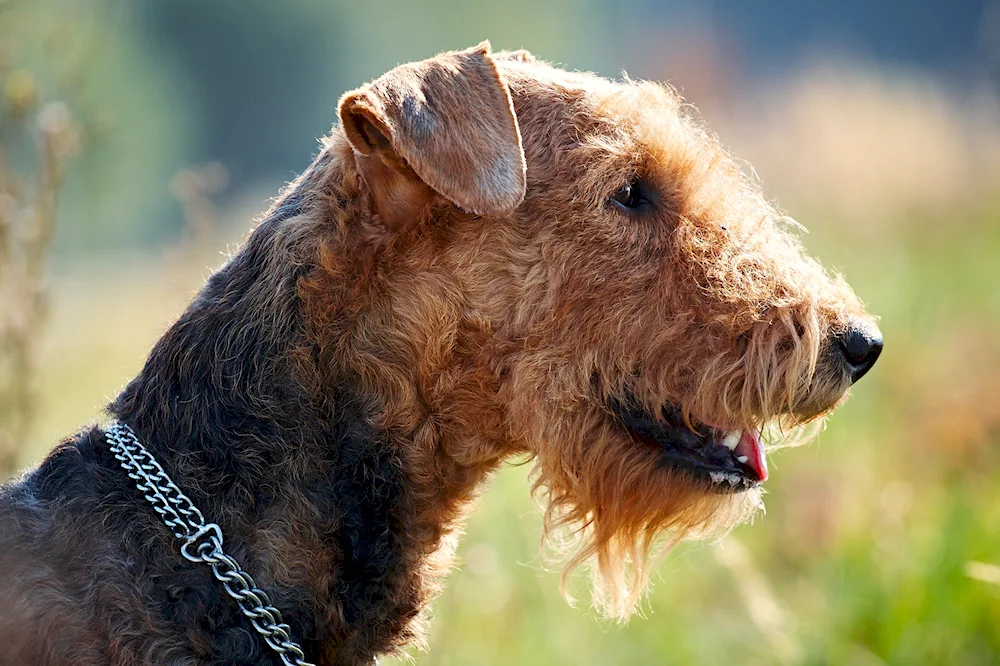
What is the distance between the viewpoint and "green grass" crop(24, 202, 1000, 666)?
13.4 ft

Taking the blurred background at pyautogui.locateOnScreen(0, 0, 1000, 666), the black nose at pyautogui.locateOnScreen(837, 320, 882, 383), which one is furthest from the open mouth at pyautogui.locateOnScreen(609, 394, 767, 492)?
the blurred background at pyautogui.locateOnScreen(0, 0, 1000, 666)

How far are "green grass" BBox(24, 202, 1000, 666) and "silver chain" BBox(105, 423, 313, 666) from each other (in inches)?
50.7

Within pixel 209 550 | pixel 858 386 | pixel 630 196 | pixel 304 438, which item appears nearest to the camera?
pixel 209 550

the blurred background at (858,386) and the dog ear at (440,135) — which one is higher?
the dog ear at (440,135)

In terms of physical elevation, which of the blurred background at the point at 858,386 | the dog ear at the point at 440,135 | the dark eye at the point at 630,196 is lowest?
the blurred background at the point at 858,386

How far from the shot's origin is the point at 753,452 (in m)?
2.89

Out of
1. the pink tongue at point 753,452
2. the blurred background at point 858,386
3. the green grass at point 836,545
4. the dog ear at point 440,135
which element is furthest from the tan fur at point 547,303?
the green grass at point 836,545

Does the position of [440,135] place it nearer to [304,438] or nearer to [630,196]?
[630,196]

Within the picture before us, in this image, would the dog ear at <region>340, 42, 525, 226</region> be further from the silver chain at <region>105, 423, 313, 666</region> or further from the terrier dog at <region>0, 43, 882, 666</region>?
the silver chain at <region>105, 423, 313, 666</region>

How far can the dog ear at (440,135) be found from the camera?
2.50m

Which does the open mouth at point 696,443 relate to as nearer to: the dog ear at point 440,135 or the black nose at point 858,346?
the black nose at point 858,346

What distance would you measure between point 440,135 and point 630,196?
1.96 feet

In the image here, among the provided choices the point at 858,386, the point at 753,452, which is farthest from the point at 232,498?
the point at 858,386

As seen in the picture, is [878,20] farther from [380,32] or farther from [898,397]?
[898,397]
